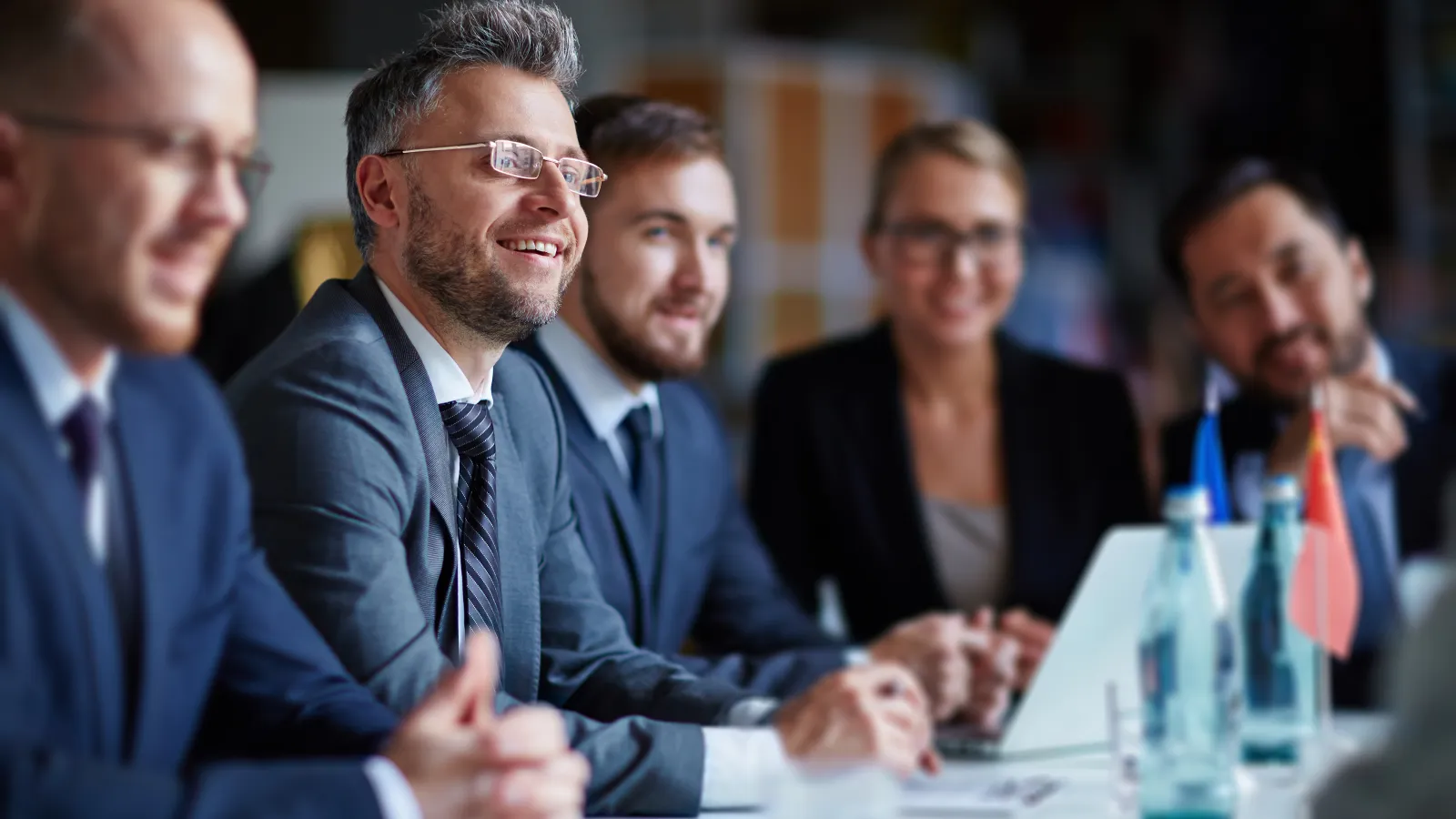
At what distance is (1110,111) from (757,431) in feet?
16.8

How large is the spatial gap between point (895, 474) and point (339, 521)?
135cm

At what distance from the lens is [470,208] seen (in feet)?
3.81

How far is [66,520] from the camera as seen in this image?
810mm

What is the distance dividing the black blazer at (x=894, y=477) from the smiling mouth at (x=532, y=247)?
3.84ft

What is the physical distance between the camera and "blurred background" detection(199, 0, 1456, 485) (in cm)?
543

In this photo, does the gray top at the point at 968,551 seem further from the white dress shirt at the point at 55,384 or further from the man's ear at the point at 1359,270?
the white dress shirt at the point at 55,384

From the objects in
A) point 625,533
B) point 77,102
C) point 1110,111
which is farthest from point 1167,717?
Answer: point 1110,111

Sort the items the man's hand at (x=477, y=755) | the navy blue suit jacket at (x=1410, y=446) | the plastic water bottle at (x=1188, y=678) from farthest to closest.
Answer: the navy blue suit jacket at (x=1410, y=446) < the plastic water bottle at (x=1188, y=678) < the man's hand at (x=477, y=755)

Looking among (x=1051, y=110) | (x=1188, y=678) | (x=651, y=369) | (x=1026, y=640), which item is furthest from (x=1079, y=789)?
(x=1051, y=110)

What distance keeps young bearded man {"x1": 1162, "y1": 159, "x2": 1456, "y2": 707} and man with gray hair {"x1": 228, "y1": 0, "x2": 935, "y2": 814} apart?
42.2 inches

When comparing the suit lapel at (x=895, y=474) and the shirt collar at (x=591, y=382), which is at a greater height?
the shirt collar at (x=591, y=382)

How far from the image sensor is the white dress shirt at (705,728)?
4.20 feet

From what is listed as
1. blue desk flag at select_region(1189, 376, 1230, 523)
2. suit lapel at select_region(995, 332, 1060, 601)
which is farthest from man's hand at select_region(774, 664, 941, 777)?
suit lapel at select_region(995, 332, 1060, 601)

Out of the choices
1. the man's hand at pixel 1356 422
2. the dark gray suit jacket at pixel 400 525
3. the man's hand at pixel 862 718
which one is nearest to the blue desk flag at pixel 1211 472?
the man's hand at pixel 1356 422
